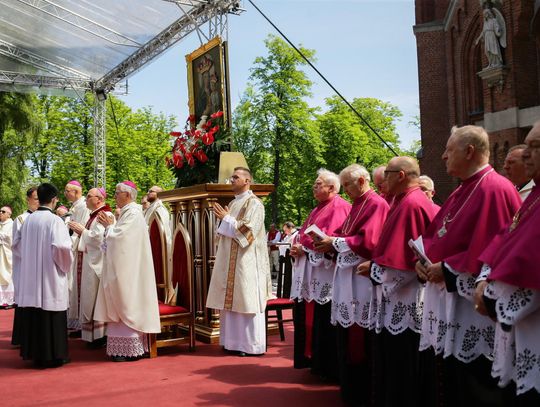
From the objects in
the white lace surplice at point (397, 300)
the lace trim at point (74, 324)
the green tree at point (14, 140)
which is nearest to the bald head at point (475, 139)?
the white lace surplice at point (397, 300)

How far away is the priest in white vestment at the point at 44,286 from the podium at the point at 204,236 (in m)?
1.94

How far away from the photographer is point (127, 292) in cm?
701

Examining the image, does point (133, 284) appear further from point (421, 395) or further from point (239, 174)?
point (421, 395)

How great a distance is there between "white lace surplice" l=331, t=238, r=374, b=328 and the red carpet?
2.39 ft

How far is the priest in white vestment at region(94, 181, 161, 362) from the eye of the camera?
701 cm

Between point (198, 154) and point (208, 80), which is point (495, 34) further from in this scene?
point (198, 154)

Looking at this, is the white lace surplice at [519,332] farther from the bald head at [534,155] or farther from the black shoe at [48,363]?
the black shoe at [48,363]

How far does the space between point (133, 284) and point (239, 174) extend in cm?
182

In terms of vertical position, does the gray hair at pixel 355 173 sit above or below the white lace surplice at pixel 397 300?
above

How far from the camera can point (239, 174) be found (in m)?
7.52

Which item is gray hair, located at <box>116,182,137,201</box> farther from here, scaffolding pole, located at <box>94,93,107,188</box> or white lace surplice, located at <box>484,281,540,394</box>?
scaffolding pole, located at <box>94,93,107,188</box>

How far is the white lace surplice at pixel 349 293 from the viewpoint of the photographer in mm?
5125

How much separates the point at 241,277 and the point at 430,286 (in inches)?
145

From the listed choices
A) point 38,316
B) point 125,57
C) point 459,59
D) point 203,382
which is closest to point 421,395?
point 203,382
